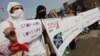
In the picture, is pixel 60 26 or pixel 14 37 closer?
pixel 14 37

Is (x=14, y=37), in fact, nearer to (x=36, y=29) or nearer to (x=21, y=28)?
(x=21, y=28)

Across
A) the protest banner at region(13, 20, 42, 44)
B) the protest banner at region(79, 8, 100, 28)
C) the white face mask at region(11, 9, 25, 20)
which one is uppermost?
the white face mask at region(11, 9, 25, 20)

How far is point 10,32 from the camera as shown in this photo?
4.26m

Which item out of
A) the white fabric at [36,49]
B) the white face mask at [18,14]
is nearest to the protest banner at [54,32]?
the white fabric at [36,49]

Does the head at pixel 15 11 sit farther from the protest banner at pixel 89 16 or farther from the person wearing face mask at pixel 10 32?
the protest banner at pixel 89 16

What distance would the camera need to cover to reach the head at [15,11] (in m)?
4.42

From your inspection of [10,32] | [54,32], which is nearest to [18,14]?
[10,32]

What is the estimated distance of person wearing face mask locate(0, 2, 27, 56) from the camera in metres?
4.29

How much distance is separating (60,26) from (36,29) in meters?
1.24

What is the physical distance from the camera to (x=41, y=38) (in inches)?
196

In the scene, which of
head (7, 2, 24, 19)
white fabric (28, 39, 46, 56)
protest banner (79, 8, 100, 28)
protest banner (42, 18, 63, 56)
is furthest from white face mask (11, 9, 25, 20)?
protest banner (79, 8, 100, 28)

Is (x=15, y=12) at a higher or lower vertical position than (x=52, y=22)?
higher

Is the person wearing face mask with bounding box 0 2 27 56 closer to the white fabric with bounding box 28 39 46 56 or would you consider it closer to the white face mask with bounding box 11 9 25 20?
the white face mask with bounding box 11 9 25 20

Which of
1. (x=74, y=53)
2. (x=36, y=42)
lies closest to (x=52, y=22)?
(x=36, y=42)
